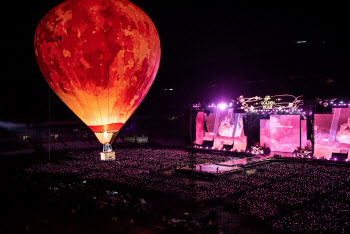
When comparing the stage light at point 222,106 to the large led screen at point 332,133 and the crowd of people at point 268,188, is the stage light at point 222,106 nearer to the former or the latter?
the crowd of people at point 268,188

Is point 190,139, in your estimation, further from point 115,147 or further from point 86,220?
point 115,147

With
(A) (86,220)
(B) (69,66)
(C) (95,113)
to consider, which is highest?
(B) (69,66)

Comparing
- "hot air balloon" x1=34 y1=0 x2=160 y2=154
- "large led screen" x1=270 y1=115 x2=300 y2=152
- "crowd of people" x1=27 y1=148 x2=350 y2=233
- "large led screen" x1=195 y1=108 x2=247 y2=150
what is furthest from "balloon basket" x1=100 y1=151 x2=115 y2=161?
"large led screen" x1=270 y1=115 x2=300 y2=152

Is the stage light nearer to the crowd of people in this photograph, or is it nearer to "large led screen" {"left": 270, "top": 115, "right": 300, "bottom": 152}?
"large led screen" {"left": 270, "top": 115, "right": 300, "bottom": 152}

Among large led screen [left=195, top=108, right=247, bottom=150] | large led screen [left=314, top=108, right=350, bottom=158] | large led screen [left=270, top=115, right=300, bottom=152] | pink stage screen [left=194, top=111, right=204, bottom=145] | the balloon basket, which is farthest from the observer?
pink stage screen [left=194, top=111, right=204, bottom=145]

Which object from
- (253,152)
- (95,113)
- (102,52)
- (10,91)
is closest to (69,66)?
(102,52)

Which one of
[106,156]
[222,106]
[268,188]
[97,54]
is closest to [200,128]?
[222,106]

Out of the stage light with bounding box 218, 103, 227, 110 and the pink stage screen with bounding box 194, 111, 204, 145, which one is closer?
the stage light with bounding box 218, 103, 227, 110
